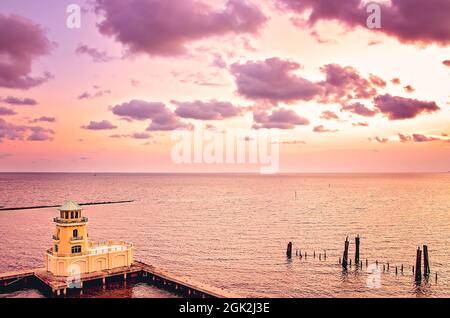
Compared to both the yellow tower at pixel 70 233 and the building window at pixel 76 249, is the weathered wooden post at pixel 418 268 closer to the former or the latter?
the yellow tower at pixel 70 233

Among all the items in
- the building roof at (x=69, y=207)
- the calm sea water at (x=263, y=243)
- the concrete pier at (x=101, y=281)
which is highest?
the building roof at (x=69, y=207)

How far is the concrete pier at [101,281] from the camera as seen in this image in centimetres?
5088

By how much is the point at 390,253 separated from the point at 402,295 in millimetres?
25169

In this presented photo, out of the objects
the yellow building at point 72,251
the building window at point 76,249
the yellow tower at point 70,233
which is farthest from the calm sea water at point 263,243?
the yellow tower at point 70,233

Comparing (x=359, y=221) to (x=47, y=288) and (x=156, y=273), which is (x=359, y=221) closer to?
(x=156, y=273)

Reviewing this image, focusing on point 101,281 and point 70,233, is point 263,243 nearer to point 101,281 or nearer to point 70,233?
point 101,281

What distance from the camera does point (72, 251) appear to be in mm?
54281

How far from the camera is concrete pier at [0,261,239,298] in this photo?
5088 cm

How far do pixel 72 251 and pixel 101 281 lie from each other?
541cm

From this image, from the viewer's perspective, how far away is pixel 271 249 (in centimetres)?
8269

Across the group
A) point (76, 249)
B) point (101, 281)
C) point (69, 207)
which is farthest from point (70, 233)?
point (101, 281)

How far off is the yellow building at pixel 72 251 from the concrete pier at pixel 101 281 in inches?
39.9
